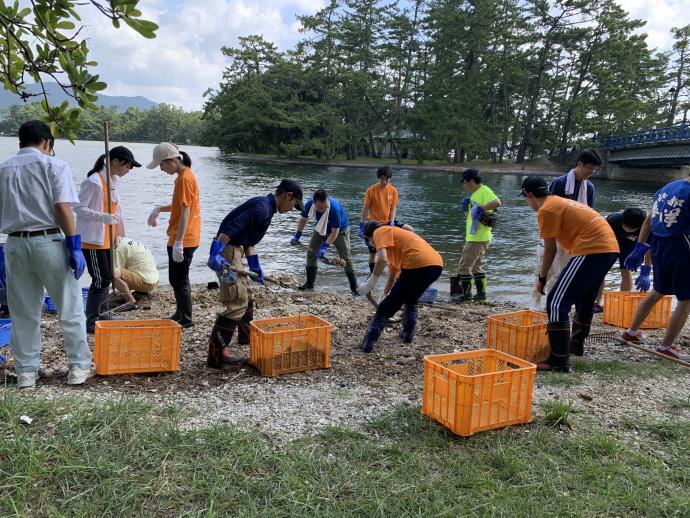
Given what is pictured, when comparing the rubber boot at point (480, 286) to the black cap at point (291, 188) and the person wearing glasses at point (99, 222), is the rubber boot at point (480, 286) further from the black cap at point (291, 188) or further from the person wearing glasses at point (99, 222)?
the person wearing glasses at point (99, 222)

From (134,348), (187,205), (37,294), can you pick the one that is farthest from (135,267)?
A: (37,294)

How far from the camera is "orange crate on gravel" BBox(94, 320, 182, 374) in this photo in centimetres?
444

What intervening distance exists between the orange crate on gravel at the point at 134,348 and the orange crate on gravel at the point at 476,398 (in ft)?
7.44

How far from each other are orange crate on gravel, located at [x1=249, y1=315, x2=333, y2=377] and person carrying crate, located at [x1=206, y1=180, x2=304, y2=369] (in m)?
0.25

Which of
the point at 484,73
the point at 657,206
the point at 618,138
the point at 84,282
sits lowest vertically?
the point at 84,282

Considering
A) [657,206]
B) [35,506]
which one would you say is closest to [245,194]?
[657,206]

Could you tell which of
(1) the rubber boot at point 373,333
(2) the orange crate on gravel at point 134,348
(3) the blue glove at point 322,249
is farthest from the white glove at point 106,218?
(3) the blue glove at point 322,249

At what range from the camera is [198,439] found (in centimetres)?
332

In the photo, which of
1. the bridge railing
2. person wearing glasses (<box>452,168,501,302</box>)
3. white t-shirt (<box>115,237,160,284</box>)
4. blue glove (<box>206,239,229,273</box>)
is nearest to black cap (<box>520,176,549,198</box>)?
person wearing glasses (<box>452,168,501,302</box>)

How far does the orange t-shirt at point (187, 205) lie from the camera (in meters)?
5.88

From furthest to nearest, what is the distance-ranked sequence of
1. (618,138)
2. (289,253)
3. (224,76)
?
(224,76) < (618,138) < (289,253)

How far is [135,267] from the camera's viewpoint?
25.6ft

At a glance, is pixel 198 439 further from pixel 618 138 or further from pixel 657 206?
pixel 618 138

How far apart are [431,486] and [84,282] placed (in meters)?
8.49
